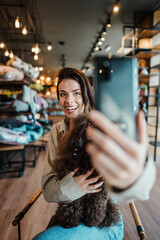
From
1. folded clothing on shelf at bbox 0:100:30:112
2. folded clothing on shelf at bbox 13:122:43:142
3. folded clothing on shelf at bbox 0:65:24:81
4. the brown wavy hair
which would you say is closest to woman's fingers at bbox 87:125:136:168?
the brown wavy hair

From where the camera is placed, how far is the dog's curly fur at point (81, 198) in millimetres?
644

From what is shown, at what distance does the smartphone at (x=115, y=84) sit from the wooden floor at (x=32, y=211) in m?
1.40

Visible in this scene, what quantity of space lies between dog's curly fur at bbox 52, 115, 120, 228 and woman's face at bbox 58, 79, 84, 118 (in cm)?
19

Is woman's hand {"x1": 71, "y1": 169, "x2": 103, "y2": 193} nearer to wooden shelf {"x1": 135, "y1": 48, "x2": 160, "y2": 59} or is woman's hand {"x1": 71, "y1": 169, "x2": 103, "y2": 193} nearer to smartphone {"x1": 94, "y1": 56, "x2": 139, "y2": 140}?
smartphone {"x1": 94, "y1": 56, "x2": 139, "y2": 140}

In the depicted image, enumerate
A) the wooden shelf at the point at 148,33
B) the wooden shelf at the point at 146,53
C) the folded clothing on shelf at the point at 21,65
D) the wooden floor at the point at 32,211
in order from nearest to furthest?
the wooden floor at the point at 32,211
the folded clothing on shelf at the point at 21,65
the wooden shelf at the point at 146,53
the wooden shelf at the point at 148,33

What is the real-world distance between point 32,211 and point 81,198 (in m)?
1.30

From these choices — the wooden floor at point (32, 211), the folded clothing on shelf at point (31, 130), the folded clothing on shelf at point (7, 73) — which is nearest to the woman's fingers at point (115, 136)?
the wooden floor at point (32, 211)

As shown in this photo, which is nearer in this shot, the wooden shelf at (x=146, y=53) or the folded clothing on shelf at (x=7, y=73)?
the folded clothing on shelf at (x=7, y=73)

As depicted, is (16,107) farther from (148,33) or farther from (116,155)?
(148,33)

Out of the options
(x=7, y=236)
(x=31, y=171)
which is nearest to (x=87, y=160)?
(x=7, y=236)

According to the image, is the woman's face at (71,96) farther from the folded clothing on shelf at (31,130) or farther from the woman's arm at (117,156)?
the folded clothing on shelf at (31,130)

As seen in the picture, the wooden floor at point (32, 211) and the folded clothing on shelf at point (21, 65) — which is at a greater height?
the folded clothing on shelf at point (21, 65)

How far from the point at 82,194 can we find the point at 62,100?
48 centimetres

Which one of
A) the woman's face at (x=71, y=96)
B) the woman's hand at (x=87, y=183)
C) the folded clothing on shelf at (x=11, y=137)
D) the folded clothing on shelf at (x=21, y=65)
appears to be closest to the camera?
the woman's hand at (x=87, y=183)
